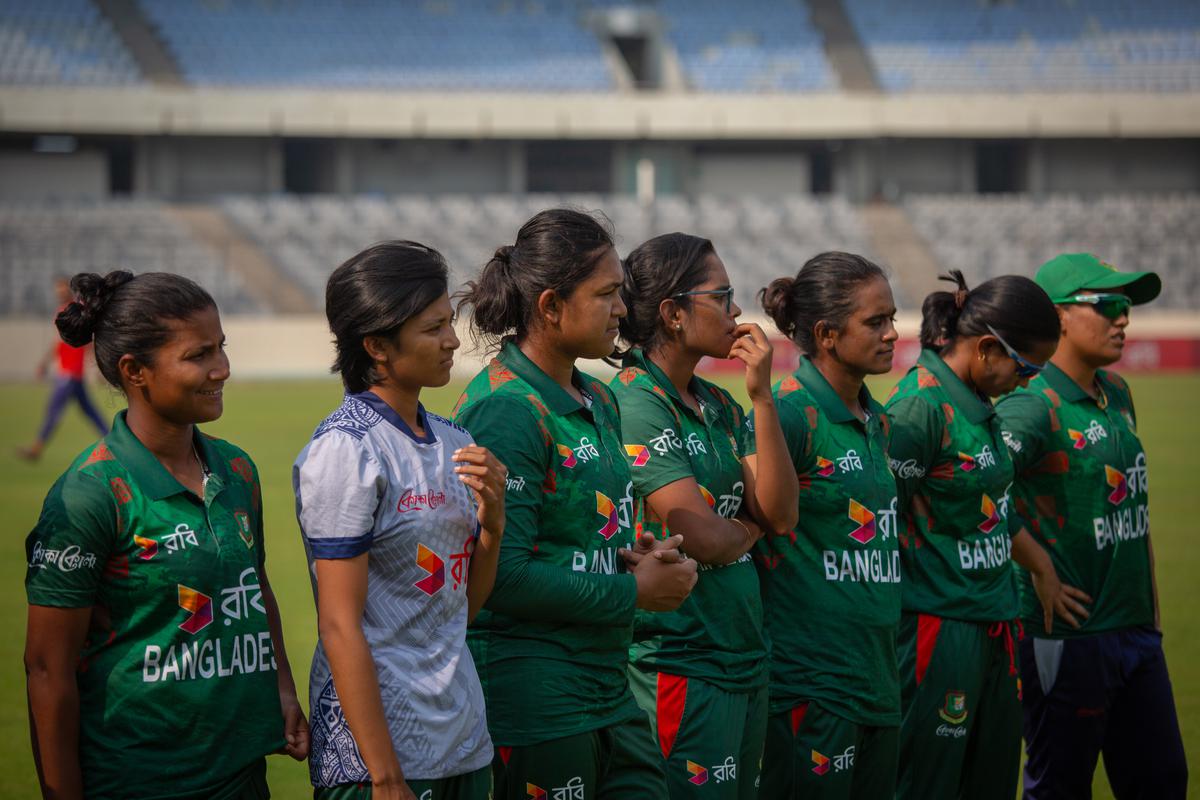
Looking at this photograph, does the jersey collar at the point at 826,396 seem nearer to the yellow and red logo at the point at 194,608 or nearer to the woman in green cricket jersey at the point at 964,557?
the woman in green cricket jersey at the point at 964,557

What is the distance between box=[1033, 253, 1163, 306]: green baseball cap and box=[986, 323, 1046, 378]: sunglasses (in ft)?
2.05

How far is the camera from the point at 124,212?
36.0m

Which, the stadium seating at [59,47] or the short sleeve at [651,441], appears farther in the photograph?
the stadium seating at [59,47]

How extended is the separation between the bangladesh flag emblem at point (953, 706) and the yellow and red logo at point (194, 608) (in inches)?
97.3

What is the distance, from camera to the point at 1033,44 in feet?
138

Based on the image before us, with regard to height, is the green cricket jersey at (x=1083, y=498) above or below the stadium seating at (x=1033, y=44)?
below

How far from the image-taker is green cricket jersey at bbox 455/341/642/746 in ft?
10.1

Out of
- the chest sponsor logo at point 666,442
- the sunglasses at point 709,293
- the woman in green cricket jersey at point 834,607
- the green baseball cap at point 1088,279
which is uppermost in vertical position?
the green baseball cap at point 1088,279

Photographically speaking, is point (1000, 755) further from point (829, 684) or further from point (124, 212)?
point (124, 212)

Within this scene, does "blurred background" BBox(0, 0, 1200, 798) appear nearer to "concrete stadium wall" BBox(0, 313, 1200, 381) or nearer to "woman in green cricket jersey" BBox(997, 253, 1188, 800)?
"concrete stadium wall" BBox(0, 313, 1200, 381)

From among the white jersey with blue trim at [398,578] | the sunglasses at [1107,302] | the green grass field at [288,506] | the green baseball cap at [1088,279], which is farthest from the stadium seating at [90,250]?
the white jersey with blue trim at [398,578]

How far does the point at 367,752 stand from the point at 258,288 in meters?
32.2

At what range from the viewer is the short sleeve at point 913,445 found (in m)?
4.34

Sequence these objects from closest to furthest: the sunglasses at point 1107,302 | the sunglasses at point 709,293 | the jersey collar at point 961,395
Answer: the sunglasses at point 709,293 < the jersey collar at point 961,395 < the sunglasses at point 1107,302
